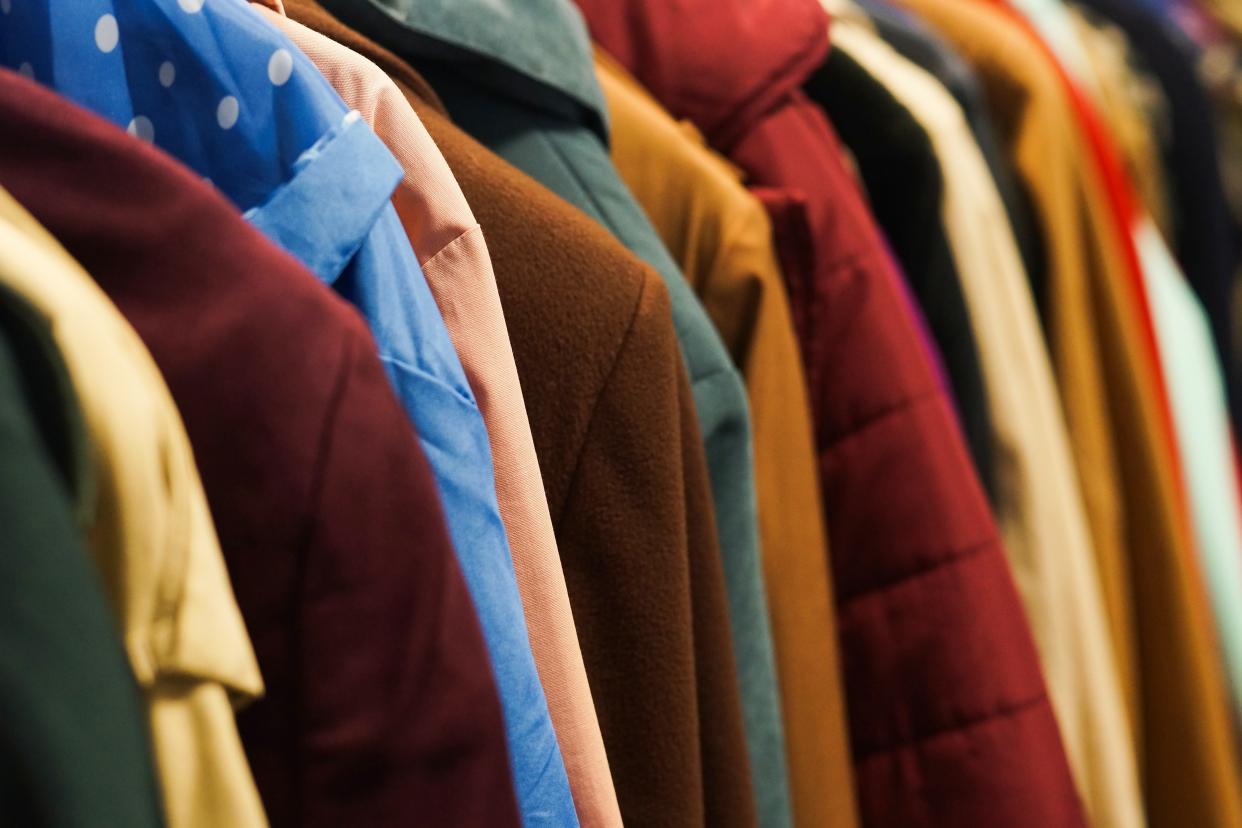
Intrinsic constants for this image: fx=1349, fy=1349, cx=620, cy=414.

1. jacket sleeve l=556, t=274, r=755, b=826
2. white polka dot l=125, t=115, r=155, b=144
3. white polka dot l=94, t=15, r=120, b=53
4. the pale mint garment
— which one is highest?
white polka dot l=94, t=15, r=120, b=53

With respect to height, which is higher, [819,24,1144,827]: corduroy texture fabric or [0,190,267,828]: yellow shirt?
[0,190,267,828]: yellow shirt

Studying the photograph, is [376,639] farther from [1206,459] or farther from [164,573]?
[1206,459]

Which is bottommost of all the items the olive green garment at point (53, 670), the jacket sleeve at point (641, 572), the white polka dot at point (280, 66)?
the jacket sleeve at point (641, 572)

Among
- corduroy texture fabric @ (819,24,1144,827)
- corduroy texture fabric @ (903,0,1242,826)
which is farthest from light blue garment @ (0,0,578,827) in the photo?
corduroy texture fabric @ (903,0,1242,826)

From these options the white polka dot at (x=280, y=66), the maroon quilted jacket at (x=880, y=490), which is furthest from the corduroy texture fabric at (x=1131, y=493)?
the white polka dot at (x=280, y=66)

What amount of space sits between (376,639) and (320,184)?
0.15 meters

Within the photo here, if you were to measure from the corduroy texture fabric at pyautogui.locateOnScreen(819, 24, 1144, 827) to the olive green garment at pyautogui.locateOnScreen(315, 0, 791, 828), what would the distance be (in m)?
0.25

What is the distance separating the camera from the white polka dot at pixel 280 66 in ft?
1.38

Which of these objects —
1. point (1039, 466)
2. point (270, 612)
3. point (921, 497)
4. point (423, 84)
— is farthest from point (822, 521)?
point (270, 612)

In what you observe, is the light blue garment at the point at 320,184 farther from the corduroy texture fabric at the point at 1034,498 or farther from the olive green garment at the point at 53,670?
the corduroy texture fabric at the point at 1034,498

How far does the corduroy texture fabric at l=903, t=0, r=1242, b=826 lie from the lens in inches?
34.1

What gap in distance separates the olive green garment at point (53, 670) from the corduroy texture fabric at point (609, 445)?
26cm

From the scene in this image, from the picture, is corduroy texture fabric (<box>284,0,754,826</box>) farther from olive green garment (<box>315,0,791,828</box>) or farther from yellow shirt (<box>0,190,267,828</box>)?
yellow shirt (<box>0,190,267,828</box>)

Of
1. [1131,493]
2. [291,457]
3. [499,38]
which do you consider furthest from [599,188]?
[1131,493]
